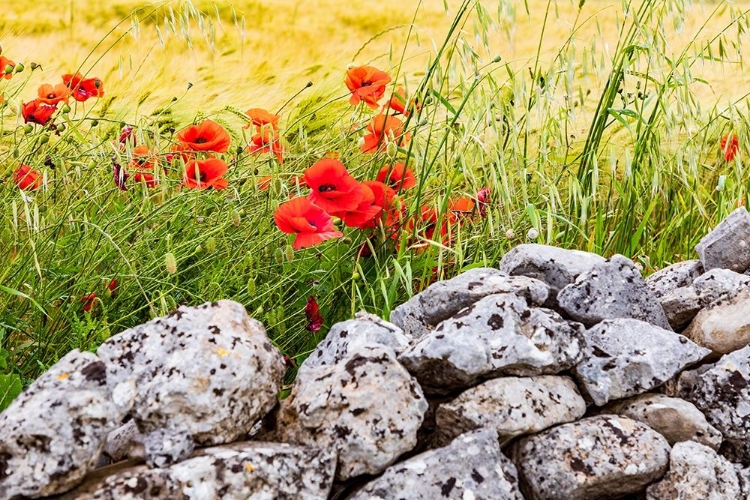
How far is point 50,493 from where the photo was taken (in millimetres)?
1332

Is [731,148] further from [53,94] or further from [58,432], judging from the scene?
[58,432]

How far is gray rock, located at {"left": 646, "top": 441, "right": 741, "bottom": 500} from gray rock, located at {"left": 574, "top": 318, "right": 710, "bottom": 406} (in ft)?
0.43

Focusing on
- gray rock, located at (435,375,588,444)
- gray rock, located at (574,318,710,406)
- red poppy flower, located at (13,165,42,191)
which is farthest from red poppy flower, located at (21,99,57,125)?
gray rock, located at (574,318,710,406)

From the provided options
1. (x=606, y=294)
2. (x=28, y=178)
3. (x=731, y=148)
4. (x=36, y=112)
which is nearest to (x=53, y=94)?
(x=36, y=112)

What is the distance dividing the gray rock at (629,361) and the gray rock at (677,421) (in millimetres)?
36

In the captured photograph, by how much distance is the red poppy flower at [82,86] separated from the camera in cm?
250

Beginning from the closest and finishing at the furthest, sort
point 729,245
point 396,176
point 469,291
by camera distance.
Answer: point 469,291
point 729,245
point 396,176

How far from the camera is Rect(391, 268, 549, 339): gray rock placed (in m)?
1.78

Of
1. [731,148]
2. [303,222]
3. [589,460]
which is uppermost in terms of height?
[303,222]

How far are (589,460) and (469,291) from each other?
396mm

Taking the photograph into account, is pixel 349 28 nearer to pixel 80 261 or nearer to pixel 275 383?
pixel 80 261

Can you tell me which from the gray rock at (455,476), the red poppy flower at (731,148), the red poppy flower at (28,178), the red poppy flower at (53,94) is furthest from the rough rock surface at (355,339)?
the red poppy flower at (731,148)

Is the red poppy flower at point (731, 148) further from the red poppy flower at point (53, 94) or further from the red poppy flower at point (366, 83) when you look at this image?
the red poppy flower at point (53, 94)

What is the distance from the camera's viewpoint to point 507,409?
1547 millimetres
